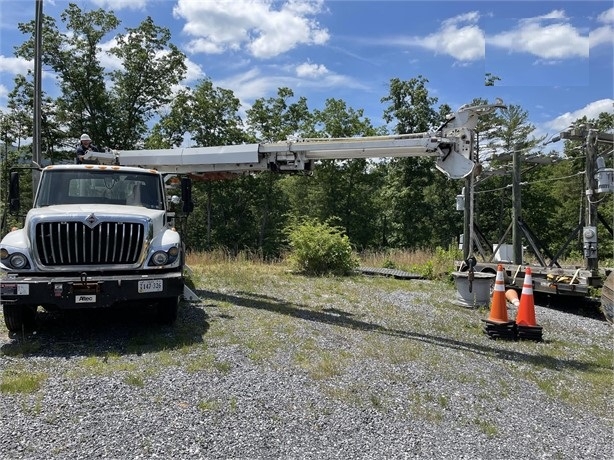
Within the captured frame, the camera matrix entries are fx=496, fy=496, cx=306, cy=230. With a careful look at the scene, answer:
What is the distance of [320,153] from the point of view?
28.1 feet

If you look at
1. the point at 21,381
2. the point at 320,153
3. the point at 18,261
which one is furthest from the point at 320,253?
the point at 21,381

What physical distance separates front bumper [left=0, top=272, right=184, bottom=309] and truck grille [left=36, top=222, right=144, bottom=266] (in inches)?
10.4

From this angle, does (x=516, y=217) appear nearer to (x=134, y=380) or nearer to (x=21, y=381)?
(x=134, y=380)

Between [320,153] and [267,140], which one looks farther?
[267,140]

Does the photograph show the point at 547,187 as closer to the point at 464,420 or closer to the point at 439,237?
the point at 439,237

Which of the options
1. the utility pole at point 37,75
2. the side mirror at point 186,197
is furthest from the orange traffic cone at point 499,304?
the utility pole at point 37,75

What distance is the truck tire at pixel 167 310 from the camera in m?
6.80

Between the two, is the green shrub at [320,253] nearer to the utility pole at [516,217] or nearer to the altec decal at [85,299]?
the utility pole at [516,217]

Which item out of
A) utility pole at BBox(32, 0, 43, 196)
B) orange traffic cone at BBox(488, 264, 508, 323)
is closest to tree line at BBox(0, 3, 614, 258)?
utility pole at BBox(32, 0, 43, 196)

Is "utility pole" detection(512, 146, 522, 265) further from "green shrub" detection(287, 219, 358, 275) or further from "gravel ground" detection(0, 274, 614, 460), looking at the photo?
"green shrub" detection(287, 219, 358, 275)

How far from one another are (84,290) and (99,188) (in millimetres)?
1960

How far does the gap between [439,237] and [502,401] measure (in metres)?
33.9

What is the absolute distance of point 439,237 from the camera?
3772 centimetres

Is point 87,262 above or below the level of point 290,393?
above
